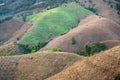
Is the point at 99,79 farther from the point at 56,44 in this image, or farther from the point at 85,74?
the point at 56,44

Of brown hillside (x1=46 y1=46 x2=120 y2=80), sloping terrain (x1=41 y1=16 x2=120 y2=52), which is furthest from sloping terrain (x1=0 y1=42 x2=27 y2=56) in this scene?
brown hillside (x1=46 y1=46 x2=120 y2=80)

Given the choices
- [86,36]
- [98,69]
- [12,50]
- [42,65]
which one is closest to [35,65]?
[42,65]

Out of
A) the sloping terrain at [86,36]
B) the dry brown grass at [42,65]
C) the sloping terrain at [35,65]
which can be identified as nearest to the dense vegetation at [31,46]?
the sloping terrain at [86,36]

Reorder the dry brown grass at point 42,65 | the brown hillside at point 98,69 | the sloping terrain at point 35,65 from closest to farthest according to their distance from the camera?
the brown hillside at point 98,69 → the dry brown grass at point 42,65 → the sloping terrain at point 35,65

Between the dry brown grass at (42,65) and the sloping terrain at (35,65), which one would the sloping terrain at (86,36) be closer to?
the sloping terrain at (35,65)

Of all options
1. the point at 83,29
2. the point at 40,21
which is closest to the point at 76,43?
the point at 83,29

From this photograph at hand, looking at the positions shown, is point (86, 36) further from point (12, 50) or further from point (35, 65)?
point (35, 65)
